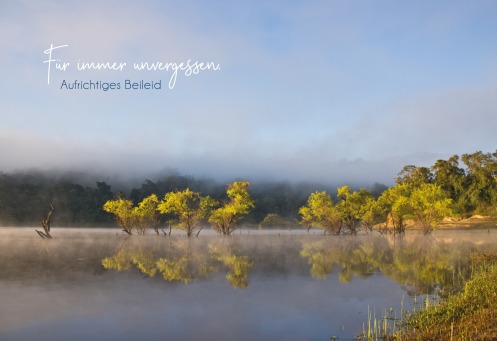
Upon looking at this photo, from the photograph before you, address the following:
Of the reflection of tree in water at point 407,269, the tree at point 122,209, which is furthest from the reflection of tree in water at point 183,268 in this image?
the tree at point 122,209

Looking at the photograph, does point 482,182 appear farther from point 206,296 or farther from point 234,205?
point 206,296

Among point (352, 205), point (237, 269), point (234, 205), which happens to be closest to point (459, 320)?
point (237, 269)

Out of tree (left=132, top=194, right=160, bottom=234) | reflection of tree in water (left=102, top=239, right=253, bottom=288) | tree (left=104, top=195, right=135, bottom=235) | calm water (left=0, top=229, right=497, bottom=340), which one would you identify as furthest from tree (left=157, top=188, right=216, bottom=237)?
calm water (left=0, top=229, right=497, bottom=340)

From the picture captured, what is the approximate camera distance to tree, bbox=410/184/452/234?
8819cm

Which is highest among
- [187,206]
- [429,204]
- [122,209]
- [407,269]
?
[187,206]

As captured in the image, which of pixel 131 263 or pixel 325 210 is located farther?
pixel 325 210

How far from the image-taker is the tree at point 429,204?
88188mm

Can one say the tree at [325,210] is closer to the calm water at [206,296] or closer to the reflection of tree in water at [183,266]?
the calm water at [206,296]

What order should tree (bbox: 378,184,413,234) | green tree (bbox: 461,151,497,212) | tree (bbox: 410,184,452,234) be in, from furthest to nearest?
green tree (bbox: 461,151,497,212)
tree (bbox: 378,184,413,234)
tree (bbox: 410,184,452,234)

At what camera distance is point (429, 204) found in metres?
89.4

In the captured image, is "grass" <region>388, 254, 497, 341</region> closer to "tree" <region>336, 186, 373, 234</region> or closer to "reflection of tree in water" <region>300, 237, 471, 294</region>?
"reflection of tree in water" <region>300, 237, 471, 294</region>

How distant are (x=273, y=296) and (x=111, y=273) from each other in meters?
15.2

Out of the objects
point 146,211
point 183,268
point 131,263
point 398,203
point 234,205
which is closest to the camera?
point 183,268

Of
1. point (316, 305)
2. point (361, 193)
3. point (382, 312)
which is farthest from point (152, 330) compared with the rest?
point (361, 193)
